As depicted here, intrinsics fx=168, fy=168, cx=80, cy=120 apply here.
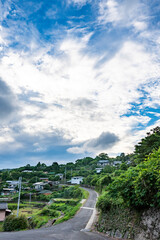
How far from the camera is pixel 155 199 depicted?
6.40m

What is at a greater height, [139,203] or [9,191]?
[139,203]

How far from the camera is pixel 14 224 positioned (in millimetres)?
14094

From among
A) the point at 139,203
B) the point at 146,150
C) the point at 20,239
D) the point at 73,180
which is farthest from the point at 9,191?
the point at 139,203

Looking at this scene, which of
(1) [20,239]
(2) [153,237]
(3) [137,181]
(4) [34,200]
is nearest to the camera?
(2) [153,237]

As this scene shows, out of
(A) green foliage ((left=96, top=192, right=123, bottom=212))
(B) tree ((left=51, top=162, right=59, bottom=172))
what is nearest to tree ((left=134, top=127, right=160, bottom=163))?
(A) green foliage ((left=96, top=192, right=123, bottom=212))

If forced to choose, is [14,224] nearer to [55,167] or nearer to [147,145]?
[147,145]

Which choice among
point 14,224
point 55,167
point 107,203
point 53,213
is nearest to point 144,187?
point 107,203

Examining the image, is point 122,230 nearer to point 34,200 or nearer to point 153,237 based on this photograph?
point 153,237

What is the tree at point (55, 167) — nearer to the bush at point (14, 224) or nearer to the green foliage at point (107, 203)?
the bush at point (14, 224)

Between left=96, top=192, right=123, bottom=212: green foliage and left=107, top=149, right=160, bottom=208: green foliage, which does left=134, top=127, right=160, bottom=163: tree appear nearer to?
left=96, top=192, right=123, bottom=212: green foliage

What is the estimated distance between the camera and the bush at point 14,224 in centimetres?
1398

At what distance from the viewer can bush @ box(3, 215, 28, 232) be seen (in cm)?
1398

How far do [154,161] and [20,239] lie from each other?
6855mm

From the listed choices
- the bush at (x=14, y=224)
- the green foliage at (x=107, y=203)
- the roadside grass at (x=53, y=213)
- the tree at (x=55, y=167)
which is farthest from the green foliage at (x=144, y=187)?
the tree at (x=55, y=167)
